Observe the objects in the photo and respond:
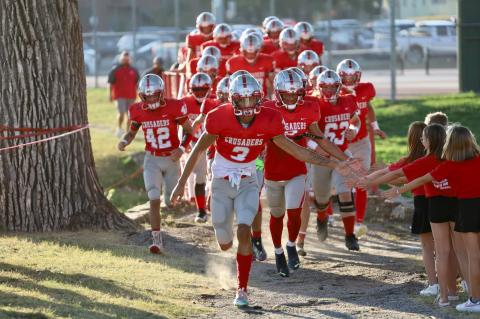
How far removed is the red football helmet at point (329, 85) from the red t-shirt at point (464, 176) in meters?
3.32

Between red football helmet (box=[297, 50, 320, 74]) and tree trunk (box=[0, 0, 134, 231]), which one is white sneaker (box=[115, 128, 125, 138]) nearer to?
red football helmet (box=[297, 50, 320, 74])

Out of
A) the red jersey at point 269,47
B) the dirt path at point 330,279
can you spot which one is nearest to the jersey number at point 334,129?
the dirt path at point 330,279

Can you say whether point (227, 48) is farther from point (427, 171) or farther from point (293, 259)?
point (427, 171)

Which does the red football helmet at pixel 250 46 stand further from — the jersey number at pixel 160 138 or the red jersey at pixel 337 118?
the jersey number at pixel 160 138

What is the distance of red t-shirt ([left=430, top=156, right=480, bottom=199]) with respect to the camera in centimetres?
923

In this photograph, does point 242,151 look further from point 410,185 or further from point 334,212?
point 334,212

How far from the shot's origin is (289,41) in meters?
15.8

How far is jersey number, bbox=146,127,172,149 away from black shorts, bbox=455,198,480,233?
4176mm

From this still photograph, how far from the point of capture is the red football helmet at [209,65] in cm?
1459

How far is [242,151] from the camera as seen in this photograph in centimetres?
1003

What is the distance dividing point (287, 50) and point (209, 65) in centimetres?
169

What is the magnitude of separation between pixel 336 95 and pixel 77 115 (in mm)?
3091

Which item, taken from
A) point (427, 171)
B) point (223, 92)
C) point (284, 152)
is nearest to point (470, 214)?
point (427, 171)

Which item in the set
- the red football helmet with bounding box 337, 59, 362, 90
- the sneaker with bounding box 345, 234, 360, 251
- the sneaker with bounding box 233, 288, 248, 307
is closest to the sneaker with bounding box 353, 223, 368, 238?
the sneaker with bounding box 345, 234, 360, 251
